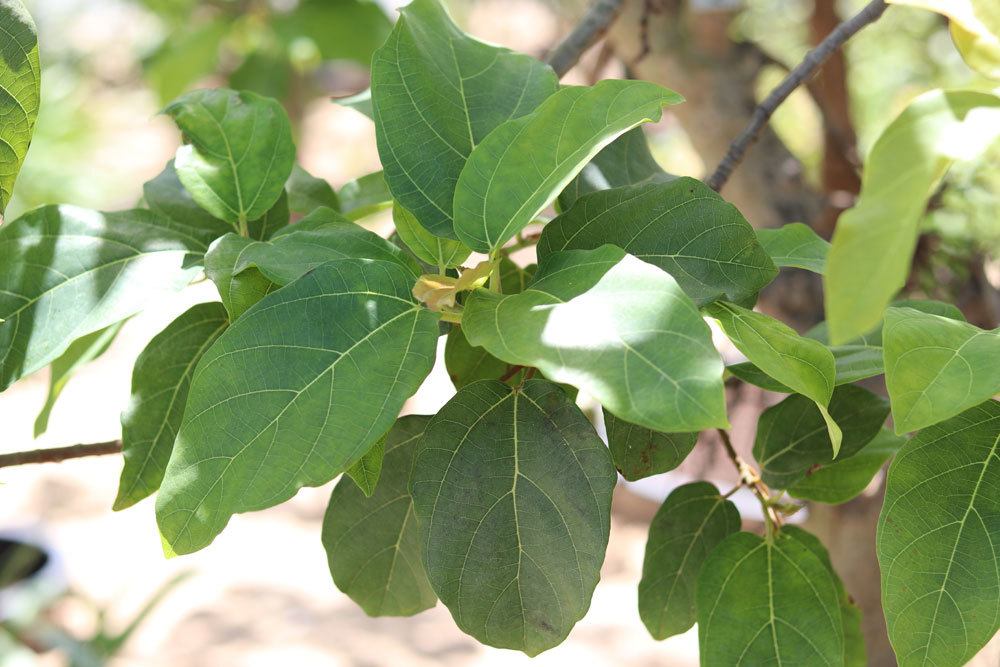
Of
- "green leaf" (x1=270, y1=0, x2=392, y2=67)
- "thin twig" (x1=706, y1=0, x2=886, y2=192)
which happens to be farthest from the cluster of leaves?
"green leaf" (x1=270, y1=0, x2=392, y2=67)

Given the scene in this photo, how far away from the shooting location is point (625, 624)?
2.17 meters

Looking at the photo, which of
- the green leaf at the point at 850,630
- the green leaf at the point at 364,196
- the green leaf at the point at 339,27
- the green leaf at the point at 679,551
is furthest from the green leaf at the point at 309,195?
the green leaf at the point at 339,27

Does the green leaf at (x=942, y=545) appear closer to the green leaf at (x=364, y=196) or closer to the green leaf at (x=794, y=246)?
the green leaf at (x=794, y=246)

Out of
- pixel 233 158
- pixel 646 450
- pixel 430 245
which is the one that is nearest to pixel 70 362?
pixel 233 158

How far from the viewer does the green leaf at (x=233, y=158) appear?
0.59 m

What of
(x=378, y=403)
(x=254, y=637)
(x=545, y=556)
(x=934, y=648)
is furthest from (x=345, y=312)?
(x=254, y=637)

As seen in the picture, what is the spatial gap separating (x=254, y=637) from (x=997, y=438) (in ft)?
6.42

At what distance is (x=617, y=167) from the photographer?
626 millimetres

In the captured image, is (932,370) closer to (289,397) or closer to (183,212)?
(289,397)

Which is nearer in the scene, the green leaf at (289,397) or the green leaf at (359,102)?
the green leaf at (289,397)

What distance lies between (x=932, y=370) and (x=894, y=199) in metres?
0.17

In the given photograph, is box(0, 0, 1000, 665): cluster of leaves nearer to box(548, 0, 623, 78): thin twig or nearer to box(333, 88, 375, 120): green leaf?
box(333, 88, 375, 120): green leaf

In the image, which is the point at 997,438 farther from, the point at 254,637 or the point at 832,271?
the point at 254,637

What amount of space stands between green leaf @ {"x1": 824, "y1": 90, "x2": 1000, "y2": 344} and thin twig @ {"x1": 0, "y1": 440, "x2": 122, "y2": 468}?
506 mm
